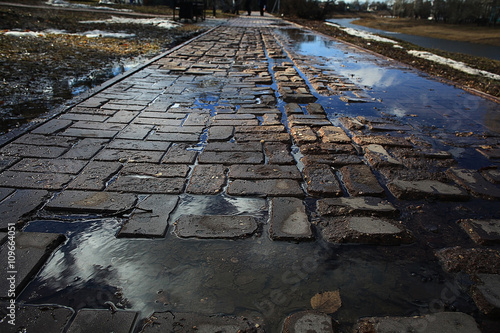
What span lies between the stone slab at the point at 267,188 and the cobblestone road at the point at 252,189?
2 centimetres

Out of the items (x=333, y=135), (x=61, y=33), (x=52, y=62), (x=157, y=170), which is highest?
(x=61, y=33)

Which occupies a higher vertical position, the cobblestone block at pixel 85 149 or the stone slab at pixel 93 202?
the cobblestone block at pixel 85 149

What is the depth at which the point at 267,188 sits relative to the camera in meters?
2.49

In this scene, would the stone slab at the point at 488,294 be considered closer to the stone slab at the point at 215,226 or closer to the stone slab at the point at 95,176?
the stone slab at the point at 215,226

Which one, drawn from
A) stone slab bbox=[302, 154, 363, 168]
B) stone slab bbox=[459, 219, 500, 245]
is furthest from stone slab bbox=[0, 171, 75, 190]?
stone slab bbox=[459, 219, 500, 245]

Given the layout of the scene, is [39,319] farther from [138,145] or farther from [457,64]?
[457,64]

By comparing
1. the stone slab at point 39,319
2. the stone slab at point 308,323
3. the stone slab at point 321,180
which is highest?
the stone slab at point 321,180

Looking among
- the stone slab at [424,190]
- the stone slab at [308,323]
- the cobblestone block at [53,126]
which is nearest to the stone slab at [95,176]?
the cobblestone block at [53,126]

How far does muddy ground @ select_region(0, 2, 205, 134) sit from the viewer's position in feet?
13.9

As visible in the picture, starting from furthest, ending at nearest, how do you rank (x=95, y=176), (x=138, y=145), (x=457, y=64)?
(x=457, y=64)
(x=138, y=145)
(x=95, y=176)

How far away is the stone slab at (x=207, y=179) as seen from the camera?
246cm

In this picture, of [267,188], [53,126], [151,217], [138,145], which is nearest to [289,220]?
[267,188]

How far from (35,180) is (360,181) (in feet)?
8.28

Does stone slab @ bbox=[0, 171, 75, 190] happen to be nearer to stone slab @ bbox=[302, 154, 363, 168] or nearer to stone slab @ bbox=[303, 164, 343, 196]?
stone slab @ bbox=[303, 164, 343, 196]
